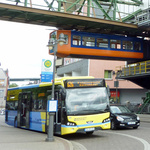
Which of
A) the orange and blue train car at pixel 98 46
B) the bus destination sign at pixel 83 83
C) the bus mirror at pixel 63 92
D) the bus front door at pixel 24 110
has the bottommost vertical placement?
the bus front door at pixel 24 110

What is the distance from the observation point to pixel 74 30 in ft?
102

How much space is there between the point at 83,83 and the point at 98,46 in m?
17.7

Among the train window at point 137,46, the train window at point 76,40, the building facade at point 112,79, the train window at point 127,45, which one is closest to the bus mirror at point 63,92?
the train window at point 76,40

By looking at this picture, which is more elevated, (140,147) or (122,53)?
(122,53)

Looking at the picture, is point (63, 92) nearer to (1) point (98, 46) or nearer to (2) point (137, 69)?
(1) point (98, 46)

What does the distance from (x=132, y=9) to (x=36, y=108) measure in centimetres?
2386

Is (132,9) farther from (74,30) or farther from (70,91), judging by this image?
(70,91)

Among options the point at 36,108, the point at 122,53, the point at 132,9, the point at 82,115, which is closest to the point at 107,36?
the point at 122,53

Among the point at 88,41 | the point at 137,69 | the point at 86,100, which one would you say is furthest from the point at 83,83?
the point at 137,69

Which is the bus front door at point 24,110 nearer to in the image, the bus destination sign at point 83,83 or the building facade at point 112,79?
the bus destination sign at point 83,83

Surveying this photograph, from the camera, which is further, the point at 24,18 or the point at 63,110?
the point at 24,18

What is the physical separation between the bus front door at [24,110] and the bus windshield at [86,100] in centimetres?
451

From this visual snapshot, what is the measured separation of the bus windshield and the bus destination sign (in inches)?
8.0

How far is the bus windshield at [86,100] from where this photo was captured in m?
12.3
